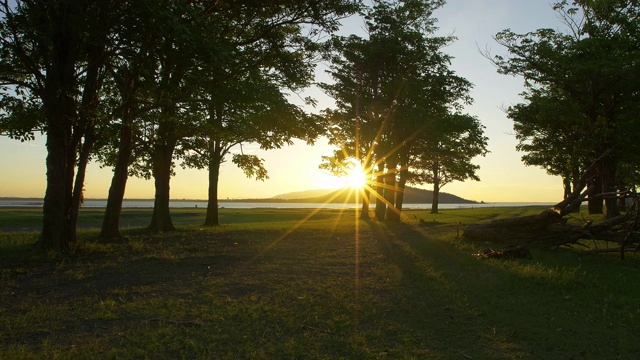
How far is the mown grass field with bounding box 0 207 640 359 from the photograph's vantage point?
553 cm

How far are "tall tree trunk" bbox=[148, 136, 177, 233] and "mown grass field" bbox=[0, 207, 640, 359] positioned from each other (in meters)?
8.88

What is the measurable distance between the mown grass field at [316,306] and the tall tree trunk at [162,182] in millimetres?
8881

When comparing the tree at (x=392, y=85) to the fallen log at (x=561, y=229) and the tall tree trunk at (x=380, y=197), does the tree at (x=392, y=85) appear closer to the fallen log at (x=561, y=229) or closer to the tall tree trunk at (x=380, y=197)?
the tall tree trunk at (x=380, y=197)

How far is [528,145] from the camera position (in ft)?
106

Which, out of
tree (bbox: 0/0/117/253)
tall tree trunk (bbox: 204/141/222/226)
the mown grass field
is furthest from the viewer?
tall tree trunk (bbox: 204/141/222/226)

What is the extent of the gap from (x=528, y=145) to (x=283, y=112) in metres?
21.8

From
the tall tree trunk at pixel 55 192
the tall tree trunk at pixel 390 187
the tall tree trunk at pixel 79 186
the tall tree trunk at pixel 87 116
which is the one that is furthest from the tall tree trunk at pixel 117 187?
the tall tree trunk at pixel 390 187

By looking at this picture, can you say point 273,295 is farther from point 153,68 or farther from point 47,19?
point 47,19

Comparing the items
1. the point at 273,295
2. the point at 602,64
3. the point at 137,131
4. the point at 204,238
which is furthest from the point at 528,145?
the point at 273,295

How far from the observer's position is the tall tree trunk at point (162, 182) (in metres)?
22.0

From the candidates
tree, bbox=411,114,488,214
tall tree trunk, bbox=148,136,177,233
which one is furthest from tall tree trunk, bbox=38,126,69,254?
tree, bbox=411,114,488,214

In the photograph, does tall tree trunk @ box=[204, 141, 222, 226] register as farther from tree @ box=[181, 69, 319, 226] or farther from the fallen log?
the fallen log

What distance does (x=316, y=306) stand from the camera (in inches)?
297

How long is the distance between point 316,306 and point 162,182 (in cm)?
1710
